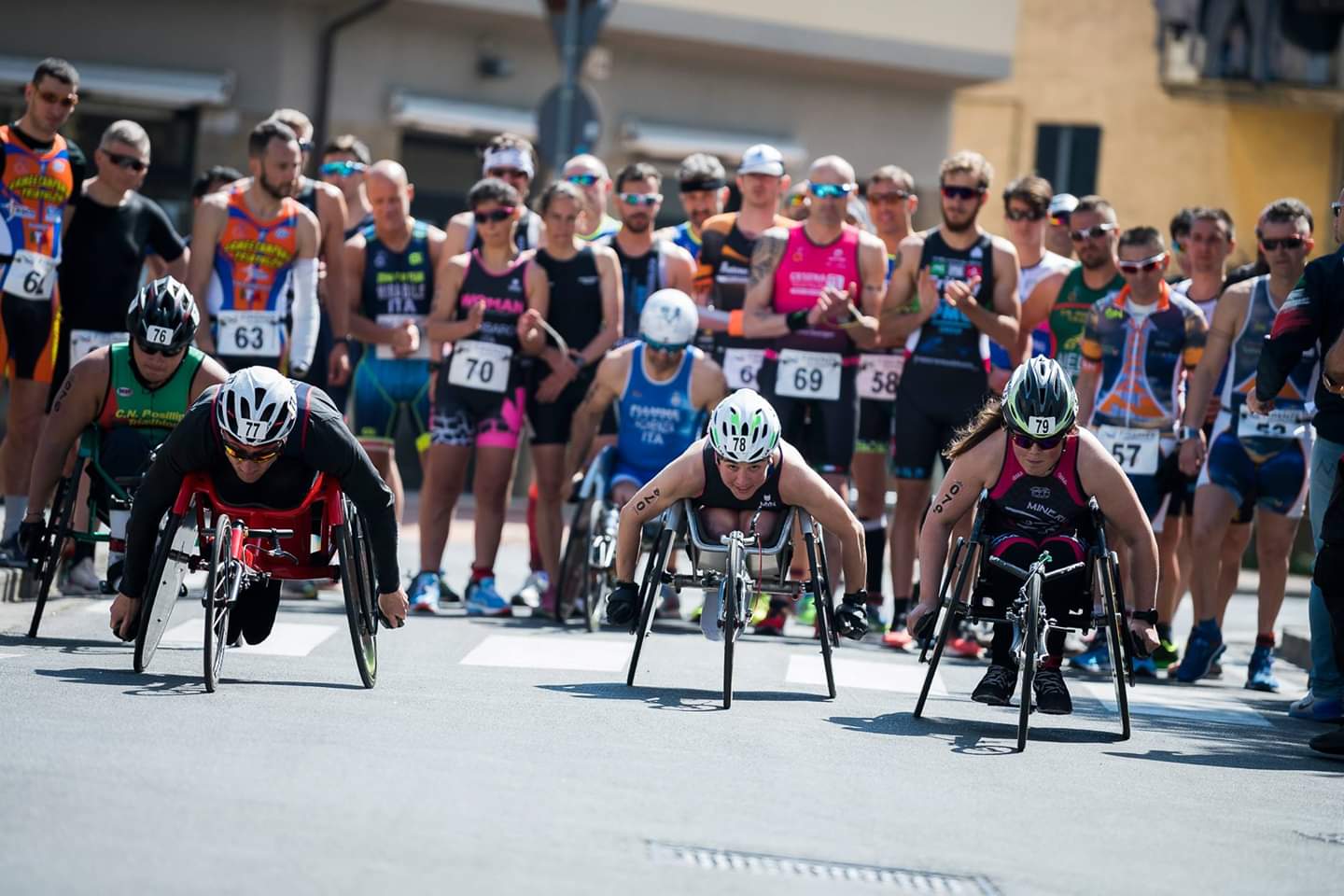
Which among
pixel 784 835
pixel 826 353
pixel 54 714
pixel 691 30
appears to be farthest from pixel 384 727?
pixel 691 30

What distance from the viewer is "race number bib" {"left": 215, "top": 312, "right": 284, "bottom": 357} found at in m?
14.2

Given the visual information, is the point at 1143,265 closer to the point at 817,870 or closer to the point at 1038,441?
the point at 1038,441

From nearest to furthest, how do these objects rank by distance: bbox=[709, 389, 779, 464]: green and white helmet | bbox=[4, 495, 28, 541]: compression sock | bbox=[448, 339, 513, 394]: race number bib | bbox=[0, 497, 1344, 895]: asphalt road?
1. bbox=[0, 497, 1344, 895]: asphalt road
2. bbox=[709, 389, 779, 464]: green and white helmet
3. bbox=[4, 495, 28, 541]: compression sock
4. bbox=[448, 339, 513, 394]: race number bib

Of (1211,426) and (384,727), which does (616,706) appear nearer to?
(384,727)

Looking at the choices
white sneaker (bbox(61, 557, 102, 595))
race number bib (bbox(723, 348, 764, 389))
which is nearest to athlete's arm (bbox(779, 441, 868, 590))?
race number bib (bbox(723, 348, 764, 389))

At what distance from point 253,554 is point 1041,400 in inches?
129

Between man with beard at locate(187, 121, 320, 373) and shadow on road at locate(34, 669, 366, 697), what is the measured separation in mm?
4098

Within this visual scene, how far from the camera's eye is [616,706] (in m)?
→ 10.4

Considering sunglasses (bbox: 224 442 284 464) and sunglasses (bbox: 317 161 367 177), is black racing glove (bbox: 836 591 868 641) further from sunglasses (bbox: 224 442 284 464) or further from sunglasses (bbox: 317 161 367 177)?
sunglasses (bbox: 317 161 367 177)

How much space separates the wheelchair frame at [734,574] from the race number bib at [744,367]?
11.0 ft

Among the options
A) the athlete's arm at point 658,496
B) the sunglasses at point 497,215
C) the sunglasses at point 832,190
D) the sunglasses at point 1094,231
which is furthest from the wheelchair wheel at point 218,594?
the sunglasses at point 1094,231

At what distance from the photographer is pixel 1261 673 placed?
531 inches

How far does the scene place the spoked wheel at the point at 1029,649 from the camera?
9.81 meters

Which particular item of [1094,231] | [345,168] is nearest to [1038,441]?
[1094,231]
